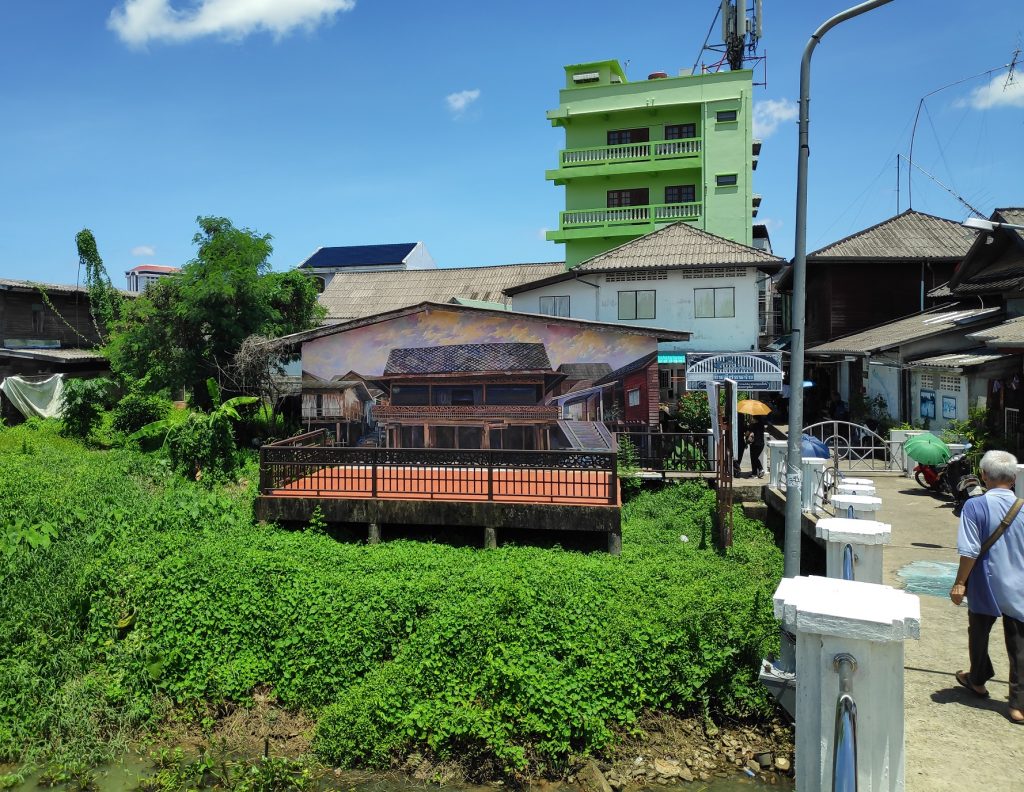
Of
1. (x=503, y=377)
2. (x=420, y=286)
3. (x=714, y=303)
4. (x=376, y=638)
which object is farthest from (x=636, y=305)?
(x=420, y=286)

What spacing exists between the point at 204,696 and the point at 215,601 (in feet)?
4.26

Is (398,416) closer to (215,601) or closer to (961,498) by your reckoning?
(215,601)

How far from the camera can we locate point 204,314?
→ 22750 millimetres

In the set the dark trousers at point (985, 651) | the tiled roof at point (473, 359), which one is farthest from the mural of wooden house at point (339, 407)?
the dark trousers at point (985, 651)

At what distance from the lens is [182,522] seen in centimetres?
1368

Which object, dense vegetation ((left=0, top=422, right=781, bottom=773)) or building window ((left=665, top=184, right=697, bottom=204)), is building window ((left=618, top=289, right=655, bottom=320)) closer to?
dense vegetation ((left=0, top=422, right=781, bottom=773))

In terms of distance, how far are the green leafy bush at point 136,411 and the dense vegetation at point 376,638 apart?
11074mm

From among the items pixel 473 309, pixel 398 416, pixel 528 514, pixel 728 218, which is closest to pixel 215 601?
pixel 528 514

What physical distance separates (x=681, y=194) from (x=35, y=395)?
28.2 meters

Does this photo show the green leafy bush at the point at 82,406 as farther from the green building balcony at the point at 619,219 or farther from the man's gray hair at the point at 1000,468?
the man's gray hair at the point at 1000,468

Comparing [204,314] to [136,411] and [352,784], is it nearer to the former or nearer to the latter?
[136,411]

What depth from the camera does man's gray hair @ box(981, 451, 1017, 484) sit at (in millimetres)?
5855

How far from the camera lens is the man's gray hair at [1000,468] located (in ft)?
19.2

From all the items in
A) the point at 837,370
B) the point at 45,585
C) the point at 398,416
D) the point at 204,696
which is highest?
the point at 837,370
